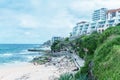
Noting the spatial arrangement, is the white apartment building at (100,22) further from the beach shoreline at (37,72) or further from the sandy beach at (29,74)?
the sandy beach at (29,74)

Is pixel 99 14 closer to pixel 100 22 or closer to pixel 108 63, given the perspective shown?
pixel 100 22

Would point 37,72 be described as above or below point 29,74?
below

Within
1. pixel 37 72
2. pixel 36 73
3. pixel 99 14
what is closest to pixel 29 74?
pixel 36 73

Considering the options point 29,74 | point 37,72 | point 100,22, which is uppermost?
point 100,22

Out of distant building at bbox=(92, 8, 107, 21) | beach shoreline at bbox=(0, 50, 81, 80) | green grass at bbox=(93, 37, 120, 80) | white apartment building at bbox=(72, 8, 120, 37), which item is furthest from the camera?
distant building at bbox=(92, 8, 107, 21)

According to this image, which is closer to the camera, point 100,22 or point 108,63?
point 108,63

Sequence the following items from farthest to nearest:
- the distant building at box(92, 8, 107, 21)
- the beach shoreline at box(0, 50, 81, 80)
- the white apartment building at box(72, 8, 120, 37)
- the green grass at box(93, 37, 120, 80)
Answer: the distant building at box(92, 8, 107, 21) < the white apartment building at box(72, 8, 120, 37) < the beach shoreline at box(0, 50, 81, 80) < the green grass at box(93, 37, 120, 80)

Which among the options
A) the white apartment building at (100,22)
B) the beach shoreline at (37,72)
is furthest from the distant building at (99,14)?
the beach shoreline at (37,72)

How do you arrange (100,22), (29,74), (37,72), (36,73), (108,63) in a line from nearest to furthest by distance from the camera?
(108,63) < (29,74) < (36,73) < (37,72) < (100,22)

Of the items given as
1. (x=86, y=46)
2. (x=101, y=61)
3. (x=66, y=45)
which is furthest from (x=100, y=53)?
(x=66, y=45)

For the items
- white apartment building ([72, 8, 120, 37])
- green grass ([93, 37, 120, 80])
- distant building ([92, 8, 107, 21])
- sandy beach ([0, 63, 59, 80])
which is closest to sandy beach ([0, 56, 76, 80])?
sandy beach ([0, 63, 59, 80])

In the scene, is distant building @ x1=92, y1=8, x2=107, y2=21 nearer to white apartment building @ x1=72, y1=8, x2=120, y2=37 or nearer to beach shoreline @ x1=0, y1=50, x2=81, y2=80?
white apartment building @ x1=72, y1=8, x2=120, y2=37

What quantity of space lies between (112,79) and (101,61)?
4323 mm

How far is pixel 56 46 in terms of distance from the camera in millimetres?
90938
